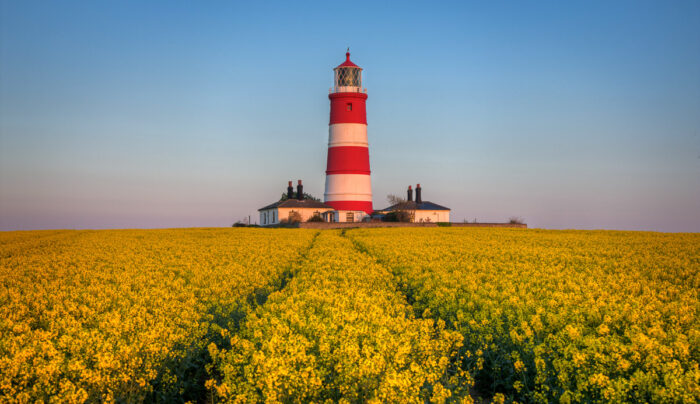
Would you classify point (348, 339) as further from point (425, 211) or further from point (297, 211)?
point (425, 211)

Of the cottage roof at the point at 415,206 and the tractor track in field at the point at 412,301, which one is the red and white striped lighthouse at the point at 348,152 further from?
the tractor track in field at the point at 412,301

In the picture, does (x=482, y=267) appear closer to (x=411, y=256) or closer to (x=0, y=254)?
(x=411, y=256)

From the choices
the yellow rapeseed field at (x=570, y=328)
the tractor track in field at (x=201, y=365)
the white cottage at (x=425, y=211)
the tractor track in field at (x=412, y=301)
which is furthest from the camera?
the white cottage at (x=425, y=211)

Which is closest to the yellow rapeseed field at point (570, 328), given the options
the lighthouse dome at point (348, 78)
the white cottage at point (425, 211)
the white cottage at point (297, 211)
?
the lighthouse dome at point (348, 78)

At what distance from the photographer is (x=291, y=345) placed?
273 inches

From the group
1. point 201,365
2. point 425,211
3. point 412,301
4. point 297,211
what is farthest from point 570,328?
point 425,211

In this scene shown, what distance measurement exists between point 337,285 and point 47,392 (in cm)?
818

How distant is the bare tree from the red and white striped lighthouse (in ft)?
25.7

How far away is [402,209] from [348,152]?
18809 mm

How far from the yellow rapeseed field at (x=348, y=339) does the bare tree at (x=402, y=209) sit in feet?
175

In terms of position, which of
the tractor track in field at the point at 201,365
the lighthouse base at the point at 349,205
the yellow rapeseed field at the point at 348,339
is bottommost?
the tractor track in field at the point at 201,365

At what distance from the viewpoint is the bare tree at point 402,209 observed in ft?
229

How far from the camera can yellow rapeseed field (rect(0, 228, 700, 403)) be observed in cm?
629

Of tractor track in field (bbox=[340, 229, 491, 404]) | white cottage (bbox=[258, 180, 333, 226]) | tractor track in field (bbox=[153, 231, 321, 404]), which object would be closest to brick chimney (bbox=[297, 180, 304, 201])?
white cottage (bbox=[258, 180, 333, 226])
